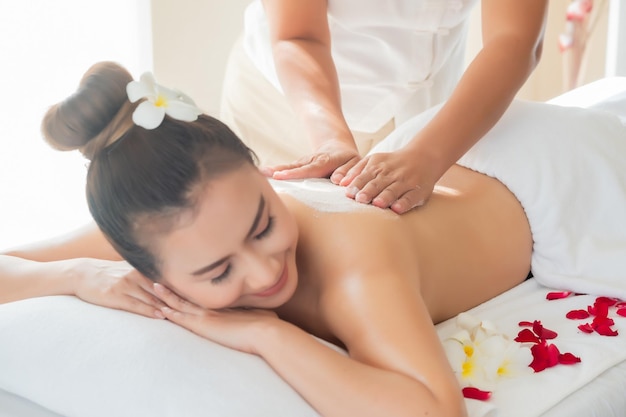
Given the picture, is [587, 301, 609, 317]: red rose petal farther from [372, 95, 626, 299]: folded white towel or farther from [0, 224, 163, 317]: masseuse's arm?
[0, 224, 163, 317]: masseuse's arm

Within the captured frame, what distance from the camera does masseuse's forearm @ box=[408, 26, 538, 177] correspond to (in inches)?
76.7

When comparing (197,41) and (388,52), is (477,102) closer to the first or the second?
(388,52)

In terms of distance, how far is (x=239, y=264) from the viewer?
4.99 ft

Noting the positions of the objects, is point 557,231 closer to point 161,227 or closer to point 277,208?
point 277,208

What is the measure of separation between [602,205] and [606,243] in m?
0.10

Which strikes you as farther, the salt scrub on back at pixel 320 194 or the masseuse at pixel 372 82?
the masseuse at pixel 372 82

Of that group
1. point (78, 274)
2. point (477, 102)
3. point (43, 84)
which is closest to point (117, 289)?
point (78, 274)

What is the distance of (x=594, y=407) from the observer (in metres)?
1.55

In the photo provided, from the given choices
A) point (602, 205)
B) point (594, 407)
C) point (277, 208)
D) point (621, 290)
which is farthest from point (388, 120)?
point (594, 407)

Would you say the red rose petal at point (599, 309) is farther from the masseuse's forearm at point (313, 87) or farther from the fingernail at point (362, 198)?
the masseuse's forearm at point (313, 87)

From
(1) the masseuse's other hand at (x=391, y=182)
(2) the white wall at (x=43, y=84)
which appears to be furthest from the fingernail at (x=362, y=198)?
(2) the white wall at (x=43, y=84)

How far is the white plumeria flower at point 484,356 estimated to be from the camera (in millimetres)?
Answer: 1601

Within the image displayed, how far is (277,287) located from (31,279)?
1.70 feet

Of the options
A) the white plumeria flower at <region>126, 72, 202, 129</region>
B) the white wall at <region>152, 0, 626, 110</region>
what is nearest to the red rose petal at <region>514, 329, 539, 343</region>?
the white plumeria flower at <region>126, 72, 202, 129</region>
